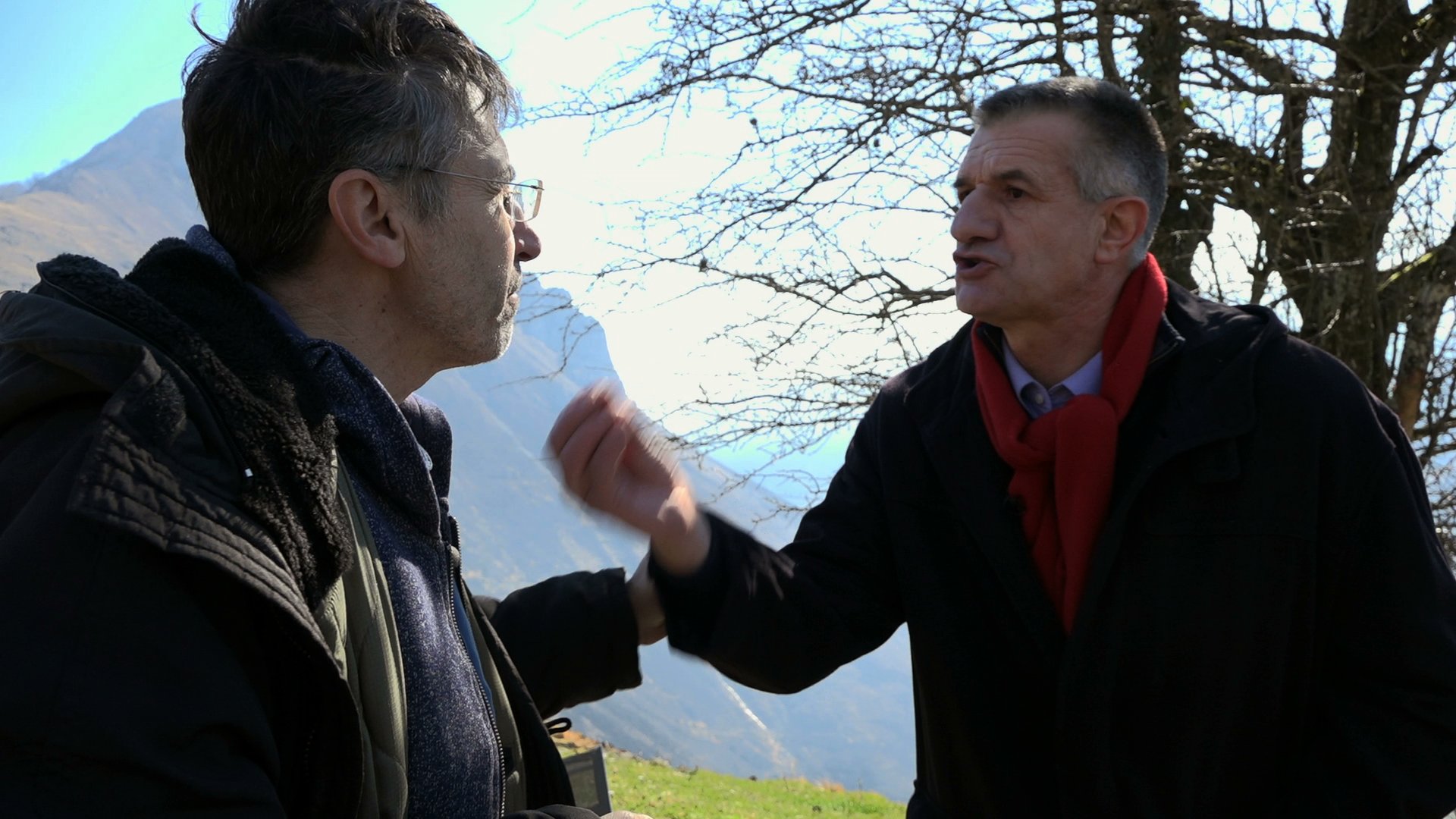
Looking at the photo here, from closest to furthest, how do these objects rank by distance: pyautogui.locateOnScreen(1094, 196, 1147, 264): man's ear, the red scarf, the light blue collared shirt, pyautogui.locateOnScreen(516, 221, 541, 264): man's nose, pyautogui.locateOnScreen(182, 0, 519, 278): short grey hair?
pyautogui.locateOnScreen(182, 0, 519, 278): short grey hair → pyautogui.locateOnScreen(516, 221, 541, 264): man's nose → the red scarf → the light blue collared shirt → pyautogui.locateOnScreen(1094, 196, 1147, 264): man's ear

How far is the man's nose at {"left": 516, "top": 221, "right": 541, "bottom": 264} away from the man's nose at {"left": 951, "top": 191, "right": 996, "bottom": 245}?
4.10ft

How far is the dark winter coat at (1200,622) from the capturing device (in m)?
2.20

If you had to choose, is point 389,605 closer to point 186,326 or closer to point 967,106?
point 186,326

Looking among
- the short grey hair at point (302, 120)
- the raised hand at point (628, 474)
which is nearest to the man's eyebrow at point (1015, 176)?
the raised hand at point (628, 474)

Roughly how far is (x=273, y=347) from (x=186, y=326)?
5.8 inches

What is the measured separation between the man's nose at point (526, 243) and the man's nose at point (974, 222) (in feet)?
4.10

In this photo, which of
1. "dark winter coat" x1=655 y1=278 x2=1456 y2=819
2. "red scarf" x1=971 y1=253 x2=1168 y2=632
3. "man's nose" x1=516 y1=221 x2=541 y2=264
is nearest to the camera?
"man's nose" x1=516 y1=221 x2=541 y2=264

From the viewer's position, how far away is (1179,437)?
231cm

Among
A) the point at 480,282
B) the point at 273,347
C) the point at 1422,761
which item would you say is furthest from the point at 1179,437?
the point at 273,347

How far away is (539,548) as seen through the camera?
110000 mm

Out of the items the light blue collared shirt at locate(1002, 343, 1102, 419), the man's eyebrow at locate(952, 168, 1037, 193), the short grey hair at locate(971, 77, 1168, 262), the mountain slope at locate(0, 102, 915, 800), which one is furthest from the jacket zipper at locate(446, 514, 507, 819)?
the mountain slope at locate(0, 102, 915, 800)

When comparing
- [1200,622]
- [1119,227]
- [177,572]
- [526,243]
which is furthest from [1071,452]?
[177,572]

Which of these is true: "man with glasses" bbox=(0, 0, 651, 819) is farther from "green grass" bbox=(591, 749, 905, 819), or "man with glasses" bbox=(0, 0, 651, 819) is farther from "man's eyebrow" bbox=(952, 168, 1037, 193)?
"green grass" bbox=(591, 749, 905, 819)

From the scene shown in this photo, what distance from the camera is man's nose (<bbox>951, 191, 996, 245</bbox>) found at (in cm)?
286
